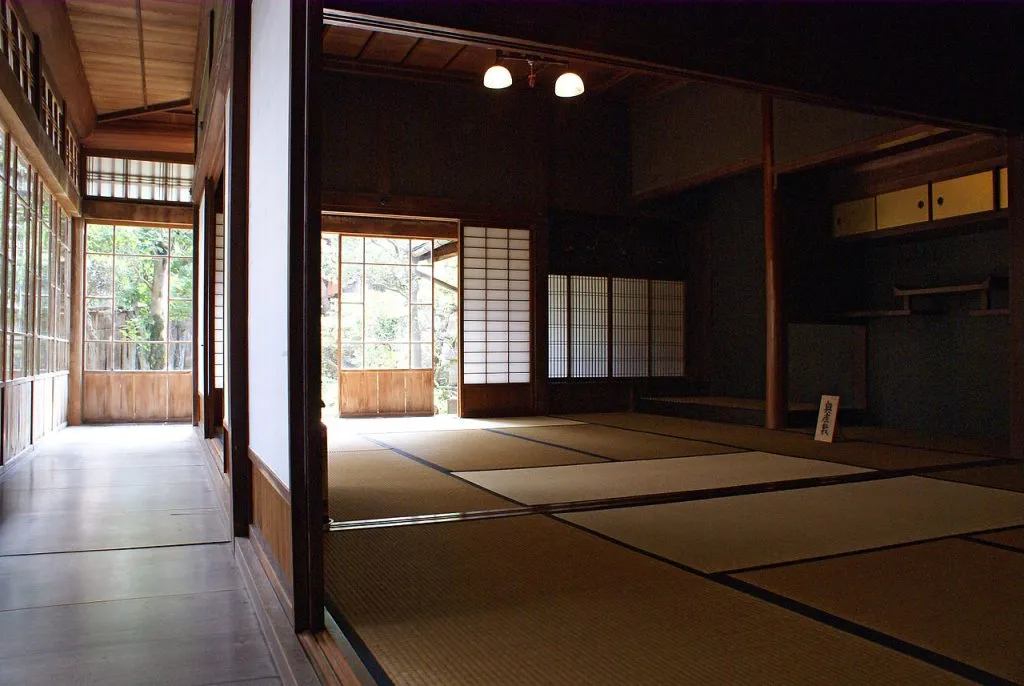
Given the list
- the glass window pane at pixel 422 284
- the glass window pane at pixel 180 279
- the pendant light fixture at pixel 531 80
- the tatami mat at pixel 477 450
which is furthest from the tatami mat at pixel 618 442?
the glass window pane at pixel 180 279

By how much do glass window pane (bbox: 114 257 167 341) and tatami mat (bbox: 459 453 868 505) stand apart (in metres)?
5.27

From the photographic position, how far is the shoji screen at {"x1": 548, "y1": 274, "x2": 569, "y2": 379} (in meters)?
7.54

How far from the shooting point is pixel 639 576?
6.91 feet

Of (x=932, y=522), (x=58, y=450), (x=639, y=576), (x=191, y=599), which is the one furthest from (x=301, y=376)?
(x=58, y=450)

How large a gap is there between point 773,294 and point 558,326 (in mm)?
2353

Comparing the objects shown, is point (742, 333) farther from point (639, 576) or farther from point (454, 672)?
point (454, 672)

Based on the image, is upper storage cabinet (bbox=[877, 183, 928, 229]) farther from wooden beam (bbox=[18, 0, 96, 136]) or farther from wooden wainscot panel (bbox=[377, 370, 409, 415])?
wooden beam (bbox=[18, 0, 96, 136])

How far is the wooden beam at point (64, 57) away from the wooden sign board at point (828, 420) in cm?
574

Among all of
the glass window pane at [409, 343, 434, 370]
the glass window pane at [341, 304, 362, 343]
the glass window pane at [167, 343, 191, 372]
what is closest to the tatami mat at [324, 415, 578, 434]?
the glass window pane at [409, 343, 434, 370]

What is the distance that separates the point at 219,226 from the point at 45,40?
Answer: 1.93 m

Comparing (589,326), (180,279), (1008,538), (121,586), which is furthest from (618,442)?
(180,279)

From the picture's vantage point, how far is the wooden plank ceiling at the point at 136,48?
16.8ft

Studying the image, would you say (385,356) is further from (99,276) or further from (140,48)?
(140,48)

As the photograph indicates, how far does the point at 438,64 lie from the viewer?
22.5 feet
